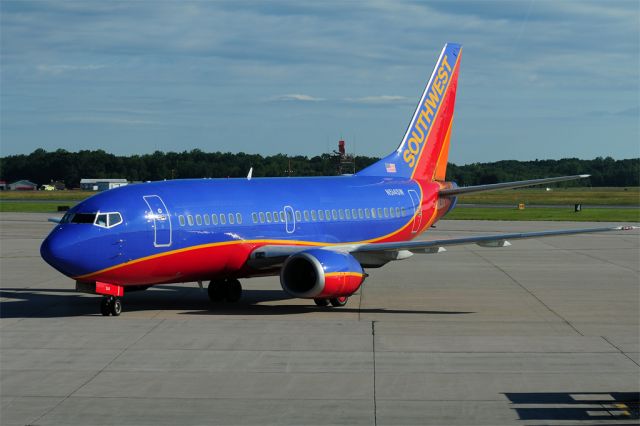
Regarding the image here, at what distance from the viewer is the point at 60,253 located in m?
24.4

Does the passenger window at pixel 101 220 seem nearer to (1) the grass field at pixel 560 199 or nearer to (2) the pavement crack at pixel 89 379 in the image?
(2) the pavement crack at pixel 89 379

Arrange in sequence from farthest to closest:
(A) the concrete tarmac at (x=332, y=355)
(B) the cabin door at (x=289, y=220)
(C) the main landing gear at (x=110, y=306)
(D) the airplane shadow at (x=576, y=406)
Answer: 1. (B) the cabin door at (x=289, y=220)
2. (C) the main landing gear at (x=110, y=306)
3. (A) the concrete tarmac at (x=332, y=355)
4. (D) the airplane shadow at (x=576, y=406)

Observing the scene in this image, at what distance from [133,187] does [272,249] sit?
4384mm

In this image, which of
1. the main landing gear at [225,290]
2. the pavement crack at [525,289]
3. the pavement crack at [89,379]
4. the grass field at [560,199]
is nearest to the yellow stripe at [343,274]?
the main landing gear at [225,290]

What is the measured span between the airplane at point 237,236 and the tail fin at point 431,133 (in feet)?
7.07

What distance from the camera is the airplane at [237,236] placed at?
25.3 m

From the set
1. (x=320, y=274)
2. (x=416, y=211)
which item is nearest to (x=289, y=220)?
(x=320, y=274)

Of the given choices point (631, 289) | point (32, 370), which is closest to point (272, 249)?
point (32, 370)

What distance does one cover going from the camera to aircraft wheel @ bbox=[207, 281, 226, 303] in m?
29.5

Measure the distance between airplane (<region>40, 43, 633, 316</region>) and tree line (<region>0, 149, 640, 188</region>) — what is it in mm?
10794

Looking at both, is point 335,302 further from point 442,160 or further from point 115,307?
point 442,160

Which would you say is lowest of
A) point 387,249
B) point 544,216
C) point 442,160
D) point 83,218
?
point 544,216

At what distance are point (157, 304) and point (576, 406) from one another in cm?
1614

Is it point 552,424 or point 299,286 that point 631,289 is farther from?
point 552,424
